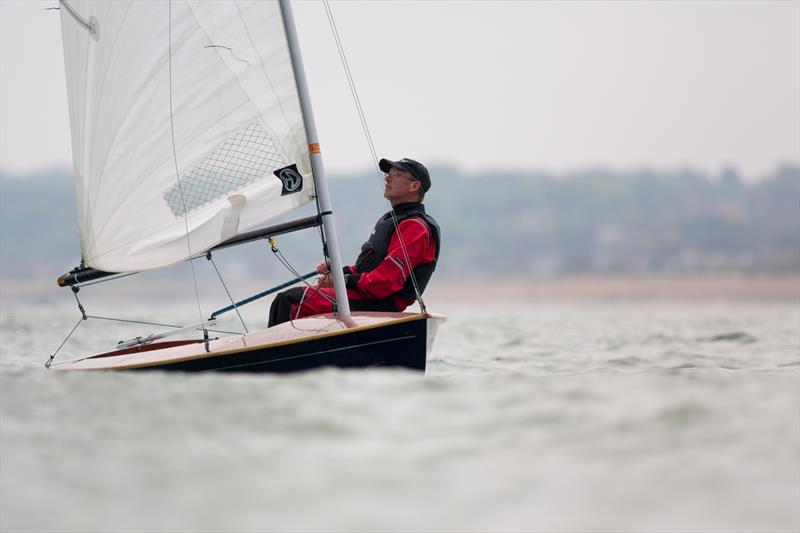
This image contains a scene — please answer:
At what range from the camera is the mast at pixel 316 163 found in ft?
18.8

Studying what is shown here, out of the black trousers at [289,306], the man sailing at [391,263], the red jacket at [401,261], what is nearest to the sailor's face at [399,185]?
the man sailing at [391,263]

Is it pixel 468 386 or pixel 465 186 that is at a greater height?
pixel 465 186

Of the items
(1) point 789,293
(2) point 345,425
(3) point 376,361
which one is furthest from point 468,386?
(1) point 789,293

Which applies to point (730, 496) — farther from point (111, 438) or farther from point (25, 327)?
point (25, 327)

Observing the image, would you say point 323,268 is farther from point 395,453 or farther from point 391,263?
point 395,453

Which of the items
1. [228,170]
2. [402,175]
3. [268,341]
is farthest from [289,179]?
[268,341]

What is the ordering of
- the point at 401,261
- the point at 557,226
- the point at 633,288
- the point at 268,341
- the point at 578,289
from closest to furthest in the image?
the point at 268,341, the point at 401,261, the point at 633,288, the point at 578,289, the point at 557,226

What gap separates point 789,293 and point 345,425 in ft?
182

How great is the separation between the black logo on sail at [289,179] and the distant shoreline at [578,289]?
49336 millimetres

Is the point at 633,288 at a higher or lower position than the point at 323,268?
lower

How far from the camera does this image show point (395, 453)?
3744mm

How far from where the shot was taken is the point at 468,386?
5.45 metres

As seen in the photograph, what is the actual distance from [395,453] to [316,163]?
2.57 meters

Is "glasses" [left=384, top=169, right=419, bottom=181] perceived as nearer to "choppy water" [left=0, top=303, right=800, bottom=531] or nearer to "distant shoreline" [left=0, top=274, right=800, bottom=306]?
"choppy water" [left=0, top=303, right=800, bottom=531]
